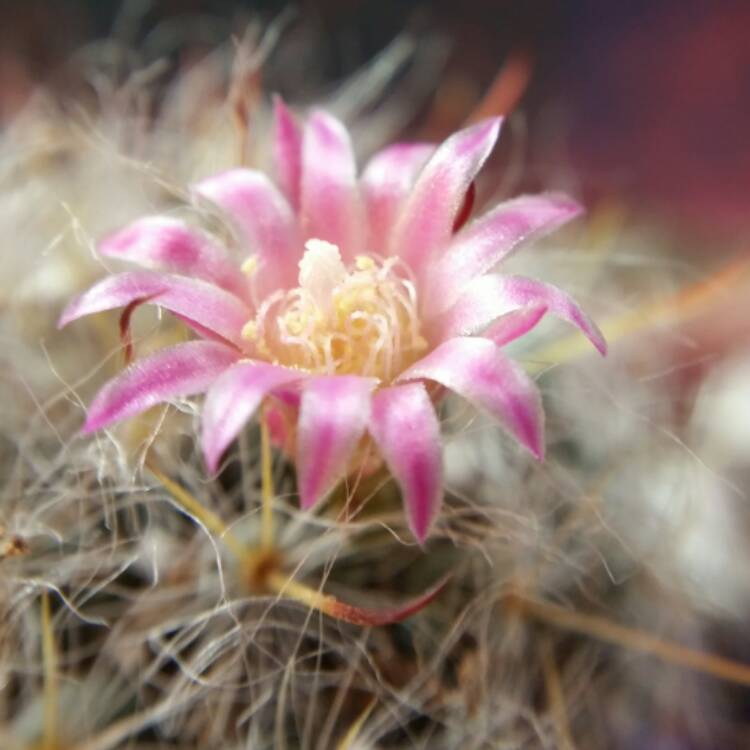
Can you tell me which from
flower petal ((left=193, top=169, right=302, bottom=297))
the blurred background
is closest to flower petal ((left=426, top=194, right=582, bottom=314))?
flower petal ((left=193, top=169, right=302, bottom=297))

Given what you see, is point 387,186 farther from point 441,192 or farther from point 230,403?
point 230,403

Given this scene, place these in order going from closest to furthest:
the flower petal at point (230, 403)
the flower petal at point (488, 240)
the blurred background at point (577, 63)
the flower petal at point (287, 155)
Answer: the flower petal at point (230, 403), the flower petal at point (488, 240), the flower petal at point (287, 155), the blurred background at point (577, 63)

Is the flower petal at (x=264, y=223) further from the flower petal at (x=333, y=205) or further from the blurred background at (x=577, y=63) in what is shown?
the blurred background at (x=577, y=63)

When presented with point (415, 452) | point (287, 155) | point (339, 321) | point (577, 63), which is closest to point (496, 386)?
point (415, 452)

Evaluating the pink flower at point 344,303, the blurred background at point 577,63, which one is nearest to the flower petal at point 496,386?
the pink flower at point 344,303

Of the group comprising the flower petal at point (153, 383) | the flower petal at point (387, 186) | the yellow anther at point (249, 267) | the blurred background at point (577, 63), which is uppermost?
the flower petal at point (153, 383)

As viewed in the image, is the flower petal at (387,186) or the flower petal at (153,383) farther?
the flower petal at (387,186)
